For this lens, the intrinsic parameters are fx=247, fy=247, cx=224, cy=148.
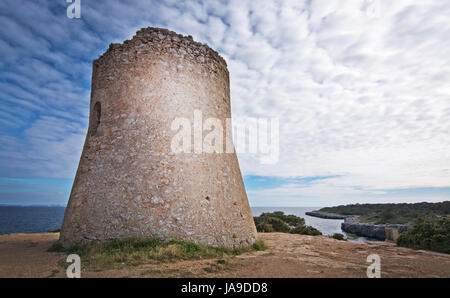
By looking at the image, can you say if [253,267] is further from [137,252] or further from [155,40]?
[155,40]

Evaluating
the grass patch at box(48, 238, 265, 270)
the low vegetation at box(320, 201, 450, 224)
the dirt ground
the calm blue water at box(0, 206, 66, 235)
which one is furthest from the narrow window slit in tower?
the calm blue water at box(0, 206, 66, 235)

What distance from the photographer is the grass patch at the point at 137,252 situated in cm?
530

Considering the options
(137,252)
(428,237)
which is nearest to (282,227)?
(428,237)

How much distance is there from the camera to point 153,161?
6.97 meters

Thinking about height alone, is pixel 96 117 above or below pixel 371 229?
above

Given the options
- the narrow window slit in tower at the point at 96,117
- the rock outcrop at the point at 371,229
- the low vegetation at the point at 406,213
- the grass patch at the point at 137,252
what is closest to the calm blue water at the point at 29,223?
the narrow window slit in tower at the point at 96,117

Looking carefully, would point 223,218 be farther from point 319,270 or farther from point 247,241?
point 319,270

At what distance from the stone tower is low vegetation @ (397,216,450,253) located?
7.31m

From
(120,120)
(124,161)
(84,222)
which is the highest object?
(120,120)

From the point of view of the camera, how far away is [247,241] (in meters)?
7.61

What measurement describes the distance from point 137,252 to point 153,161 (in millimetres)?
2405
